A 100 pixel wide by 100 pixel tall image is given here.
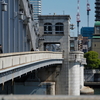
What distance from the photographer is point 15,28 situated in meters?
36.4

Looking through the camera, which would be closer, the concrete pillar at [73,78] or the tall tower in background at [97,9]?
the concrete pillar at [73,78]

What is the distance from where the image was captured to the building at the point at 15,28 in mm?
31578

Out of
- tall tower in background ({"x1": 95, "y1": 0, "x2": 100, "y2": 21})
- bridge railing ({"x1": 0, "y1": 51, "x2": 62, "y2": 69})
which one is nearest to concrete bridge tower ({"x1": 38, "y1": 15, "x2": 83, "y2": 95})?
bridge railing ({"x1": 0, "y1": 51, "x2": 62, "y2": 69})

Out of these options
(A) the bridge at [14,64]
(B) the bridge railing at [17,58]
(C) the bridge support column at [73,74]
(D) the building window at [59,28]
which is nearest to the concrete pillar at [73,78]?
(C) the bridge support column at [73,74]

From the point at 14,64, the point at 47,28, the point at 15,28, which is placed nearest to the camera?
the point at 14,64

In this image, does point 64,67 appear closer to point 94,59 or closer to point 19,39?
point 19,39

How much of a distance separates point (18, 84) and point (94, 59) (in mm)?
80589

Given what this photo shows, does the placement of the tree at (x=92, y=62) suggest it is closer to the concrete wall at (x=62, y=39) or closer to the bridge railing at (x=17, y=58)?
the concrete wall at (x=62, y=39)

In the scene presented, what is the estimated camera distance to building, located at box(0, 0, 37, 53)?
31.6m

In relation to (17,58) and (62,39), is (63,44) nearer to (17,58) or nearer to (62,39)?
(62,39)

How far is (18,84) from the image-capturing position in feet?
136

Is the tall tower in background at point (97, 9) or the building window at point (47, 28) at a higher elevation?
the tall tower in background at point (97, 9)

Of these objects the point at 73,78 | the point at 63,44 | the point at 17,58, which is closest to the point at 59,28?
the point at 63,44

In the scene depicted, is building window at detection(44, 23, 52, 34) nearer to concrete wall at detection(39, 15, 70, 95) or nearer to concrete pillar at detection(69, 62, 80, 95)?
concrete wall at detection(39, 15, 70, 95)
